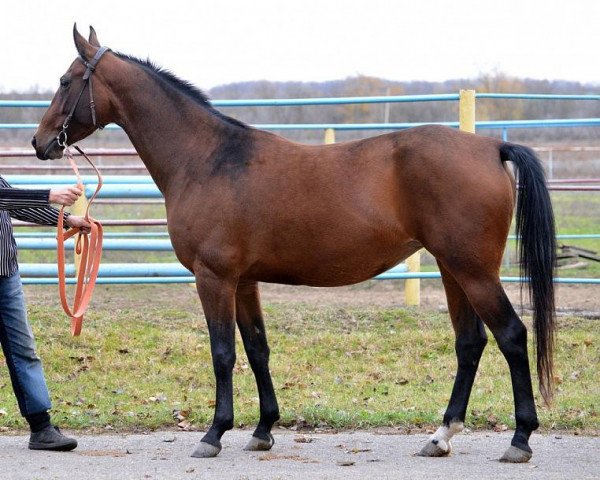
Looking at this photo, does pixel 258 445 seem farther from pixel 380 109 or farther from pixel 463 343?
pixel 380 109

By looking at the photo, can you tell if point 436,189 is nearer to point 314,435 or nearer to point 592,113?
point 314,435

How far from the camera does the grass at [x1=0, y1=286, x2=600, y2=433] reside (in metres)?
6.24

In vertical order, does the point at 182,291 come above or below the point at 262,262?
below

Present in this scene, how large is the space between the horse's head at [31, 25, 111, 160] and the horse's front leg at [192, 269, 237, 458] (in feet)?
3.96

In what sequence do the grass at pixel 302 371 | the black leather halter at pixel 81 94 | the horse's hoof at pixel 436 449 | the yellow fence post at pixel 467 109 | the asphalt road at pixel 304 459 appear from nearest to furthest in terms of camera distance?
1. the asphalt road at pixel 304 459
2. the horse's hoof at pixel 436 449
3. the black leather halter at pixel 81 94
4. the grass at pixel 302 371
5. the yellow fence post at pixel 467 109

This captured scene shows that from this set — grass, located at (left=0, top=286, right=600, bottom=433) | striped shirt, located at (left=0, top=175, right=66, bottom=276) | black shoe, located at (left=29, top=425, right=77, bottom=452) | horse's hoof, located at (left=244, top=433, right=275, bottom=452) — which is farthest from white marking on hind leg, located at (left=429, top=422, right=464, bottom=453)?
striped shirt, located at (left=0, top=175, right=66, bottom=276)

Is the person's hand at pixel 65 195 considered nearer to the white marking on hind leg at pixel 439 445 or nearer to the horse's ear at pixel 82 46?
the horse's ear at pixel 82 46

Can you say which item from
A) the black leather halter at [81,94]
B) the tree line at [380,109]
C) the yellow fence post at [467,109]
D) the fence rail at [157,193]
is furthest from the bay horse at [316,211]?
the tree line at [380,109]

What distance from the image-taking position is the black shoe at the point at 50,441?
18.1 feet

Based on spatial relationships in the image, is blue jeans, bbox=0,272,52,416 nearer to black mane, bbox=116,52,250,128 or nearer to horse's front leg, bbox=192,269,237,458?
horse's front leg, bbox=192,269,237,458

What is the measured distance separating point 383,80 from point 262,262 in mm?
41220

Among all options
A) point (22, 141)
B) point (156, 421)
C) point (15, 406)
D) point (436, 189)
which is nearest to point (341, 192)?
point (436, 189)

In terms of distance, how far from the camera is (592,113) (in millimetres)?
36406

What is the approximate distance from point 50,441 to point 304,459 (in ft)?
4.94
